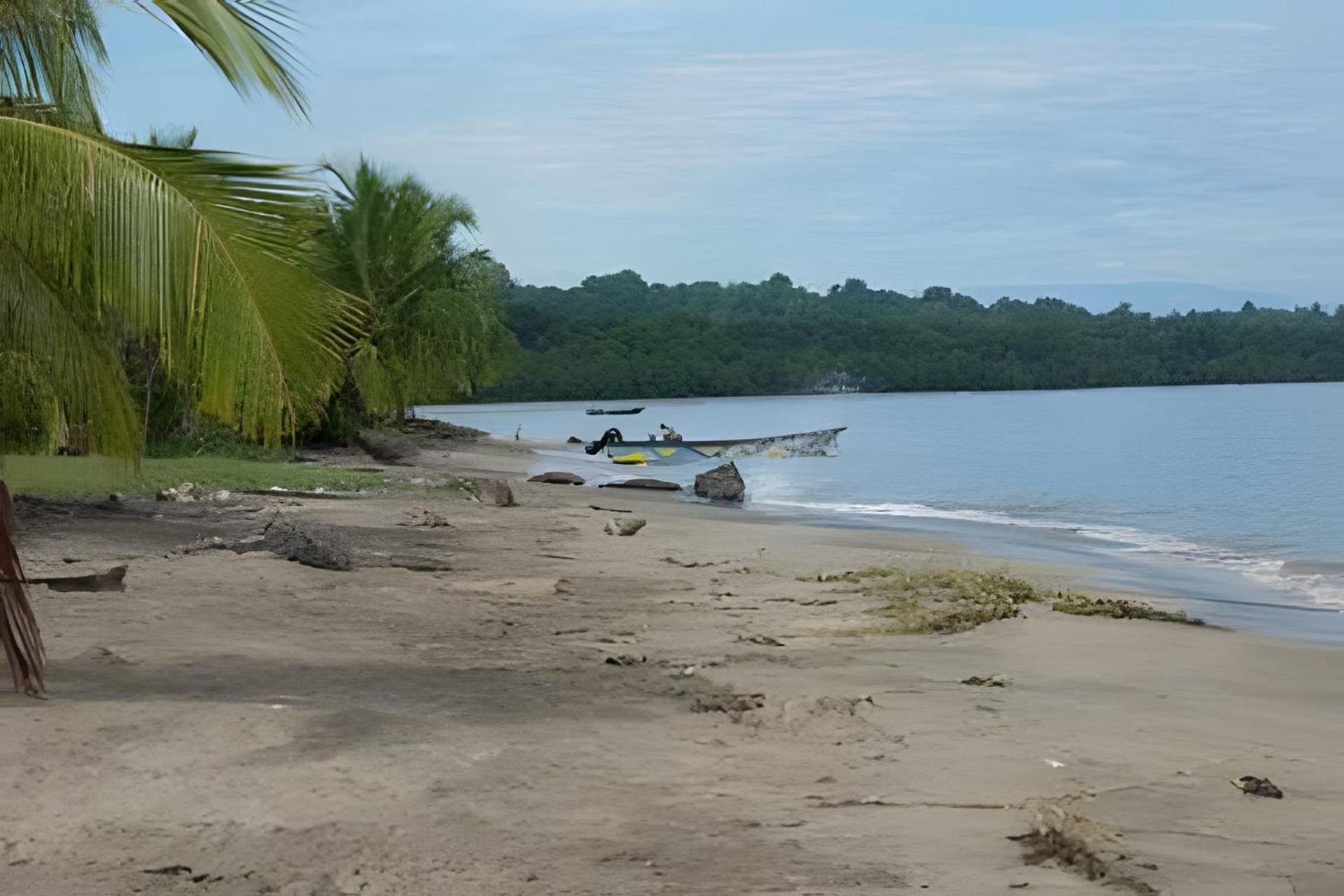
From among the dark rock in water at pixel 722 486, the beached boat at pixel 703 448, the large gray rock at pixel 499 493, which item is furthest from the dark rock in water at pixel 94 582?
the beached boat at pixel 703 448

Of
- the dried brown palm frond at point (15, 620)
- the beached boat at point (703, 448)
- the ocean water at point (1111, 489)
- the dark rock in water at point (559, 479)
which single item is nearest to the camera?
the dried brown palm frond at point (15, 620)

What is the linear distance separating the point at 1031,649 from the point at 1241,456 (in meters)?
38.5

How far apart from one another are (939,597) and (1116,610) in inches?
58.0

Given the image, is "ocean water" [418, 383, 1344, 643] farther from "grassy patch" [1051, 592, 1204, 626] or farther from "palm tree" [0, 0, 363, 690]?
"palm tree" [0, 0, 363, 690]

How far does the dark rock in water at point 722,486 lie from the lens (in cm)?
2731

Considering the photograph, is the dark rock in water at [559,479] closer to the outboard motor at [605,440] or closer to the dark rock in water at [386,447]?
the dark rock in water at [386,447]

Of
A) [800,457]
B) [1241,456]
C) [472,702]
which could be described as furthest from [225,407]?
[1241,456]

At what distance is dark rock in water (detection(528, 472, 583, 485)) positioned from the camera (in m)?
28.2

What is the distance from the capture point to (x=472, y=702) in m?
6.62

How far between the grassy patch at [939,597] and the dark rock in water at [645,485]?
49.6 ft

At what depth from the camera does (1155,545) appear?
2116cm

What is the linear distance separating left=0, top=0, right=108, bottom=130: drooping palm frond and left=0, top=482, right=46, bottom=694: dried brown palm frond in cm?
333

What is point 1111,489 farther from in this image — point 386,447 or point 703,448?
point 386,447

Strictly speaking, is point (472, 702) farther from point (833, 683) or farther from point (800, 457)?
point (800, 457)
